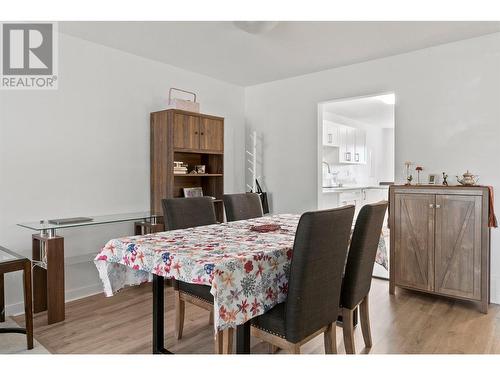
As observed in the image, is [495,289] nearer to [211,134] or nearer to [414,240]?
[414,240]

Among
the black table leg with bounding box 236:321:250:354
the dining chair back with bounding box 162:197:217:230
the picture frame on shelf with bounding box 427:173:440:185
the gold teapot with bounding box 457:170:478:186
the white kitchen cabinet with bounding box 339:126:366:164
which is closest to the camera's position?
the black table leg with bounding box 236:321:250:354

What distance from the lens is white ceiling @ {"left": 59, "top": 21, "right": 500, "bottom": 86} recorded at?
308cm

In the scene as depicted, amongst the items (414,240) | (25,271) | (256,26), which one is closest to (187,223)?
(25,271)

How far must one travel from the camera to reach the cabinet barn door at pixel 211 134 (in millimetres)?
4078

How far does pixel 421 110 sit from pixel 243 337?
3.04m

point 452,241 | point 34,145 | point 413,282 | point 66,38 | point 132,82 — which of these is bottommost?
point 413,282

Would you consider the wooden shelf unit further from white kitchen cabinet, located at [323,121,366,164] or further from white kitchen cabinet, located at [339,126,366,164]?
white kitchen cabinet, located at [339,126,366,164]

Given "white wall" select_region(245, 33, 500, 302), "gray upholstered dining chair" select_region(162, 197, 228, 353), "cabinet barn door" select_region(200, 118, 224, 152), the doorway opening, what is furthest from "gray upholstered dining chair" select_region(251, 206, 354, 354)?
the doorway opening

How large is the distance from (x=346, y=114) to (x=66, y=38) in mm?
5070

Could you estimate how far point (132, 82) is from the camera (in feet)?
12.4

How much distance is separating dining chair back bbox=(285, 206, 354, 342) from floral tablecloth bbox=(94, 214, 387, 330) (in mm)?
155

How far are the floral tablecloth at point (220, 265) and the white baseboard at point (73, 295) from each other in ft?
5.11
